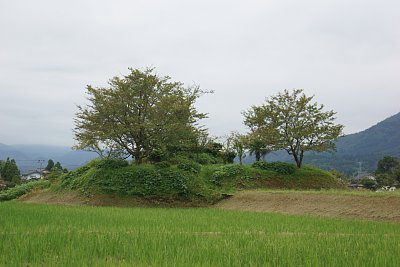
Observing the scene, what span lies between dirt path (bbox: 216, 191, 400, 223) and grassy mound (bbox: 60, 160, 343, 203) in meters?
1.97

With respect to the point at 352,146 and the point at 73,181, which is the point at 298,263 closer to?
the point at 73,181

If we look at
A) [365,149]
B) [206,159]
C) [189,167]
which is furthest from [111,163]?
[365,149]

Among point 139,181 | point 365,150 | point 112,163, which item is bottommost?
point 139,181

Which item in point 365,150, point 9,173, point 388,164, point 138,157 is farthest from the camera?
point 365,150

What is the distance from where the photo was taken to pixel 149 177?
2158cm

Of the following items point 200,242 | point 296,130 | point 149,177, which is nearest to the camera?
point 200,242

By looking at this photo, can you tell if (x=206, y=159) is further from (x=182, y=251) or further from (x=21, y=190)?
(x=182, y=251)

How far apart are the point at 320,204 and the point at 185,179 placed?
8.02 metres

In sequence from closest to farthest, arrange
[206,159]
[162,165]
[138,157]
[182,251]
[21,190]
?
[182,251], [162,165], [138,157], [206,159], [21,190]

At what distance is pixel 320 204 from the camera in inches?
656

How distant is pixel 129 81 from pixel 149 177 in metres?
6.03

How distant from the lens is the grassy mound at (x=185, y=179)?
2109 centimetres

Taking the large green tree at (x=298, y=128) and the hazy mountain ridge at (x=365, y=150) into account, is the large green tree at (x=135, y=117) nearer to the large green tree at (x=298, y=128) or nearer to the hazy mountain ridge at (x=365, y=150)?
the large green tree at (x=298, y=128)

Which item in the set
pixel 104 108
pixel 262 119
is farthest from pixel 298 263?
pixel 262 119
